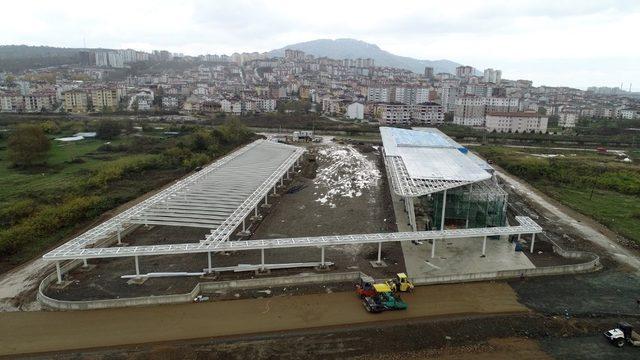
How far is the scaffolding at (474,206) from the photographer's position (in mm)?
20656

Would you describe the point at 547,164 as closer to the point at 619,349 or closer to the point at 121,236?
the point at 619,349

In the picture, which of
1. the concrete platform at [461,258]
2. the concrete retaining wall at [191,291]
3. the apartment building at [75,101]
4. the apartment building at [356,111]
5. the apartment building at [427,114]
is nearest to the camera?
the concrete retaining wall at [191,291]

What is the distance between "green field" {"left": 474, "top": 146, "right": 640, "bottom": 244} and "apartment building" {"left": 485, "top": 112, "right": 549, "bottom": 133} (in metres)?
19.5

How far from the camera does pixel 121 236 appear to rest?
19.7 metres

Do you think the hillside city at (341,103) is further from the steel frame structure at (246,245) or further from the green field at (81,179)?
the steel frame structure at (246,245)

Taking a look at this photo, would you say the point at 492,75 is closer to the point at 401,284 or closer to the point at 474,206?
the point at 474,206

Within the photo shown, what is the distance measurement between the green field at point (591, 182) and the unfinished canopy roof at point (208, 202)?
19.6 meters

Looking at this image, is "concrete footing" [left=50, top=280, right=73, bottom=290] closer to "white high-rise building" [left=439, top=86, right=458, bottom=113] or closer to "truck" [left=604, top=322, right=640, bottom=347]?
"truck" [left=604, top=322, right=640, bottom=347]

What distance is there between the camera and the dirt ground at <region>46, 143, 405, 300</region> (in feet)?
50.2

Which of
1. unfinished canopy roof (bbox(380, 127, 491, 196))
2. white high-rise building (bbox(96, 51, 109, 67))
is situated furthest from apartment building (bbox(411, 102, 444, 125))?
white high-rise building (bbox(96, 51, 109, 67))

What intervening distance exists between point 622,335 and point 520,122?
5851cm

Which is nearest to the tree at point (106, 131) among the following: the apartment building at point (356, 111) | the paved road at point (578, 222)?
the apartment building at point (356, 111)

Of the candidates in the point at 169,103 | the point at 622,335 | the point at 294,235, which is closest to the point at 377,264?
the point at 294,235

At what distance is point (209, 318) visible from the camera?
43.8ft
